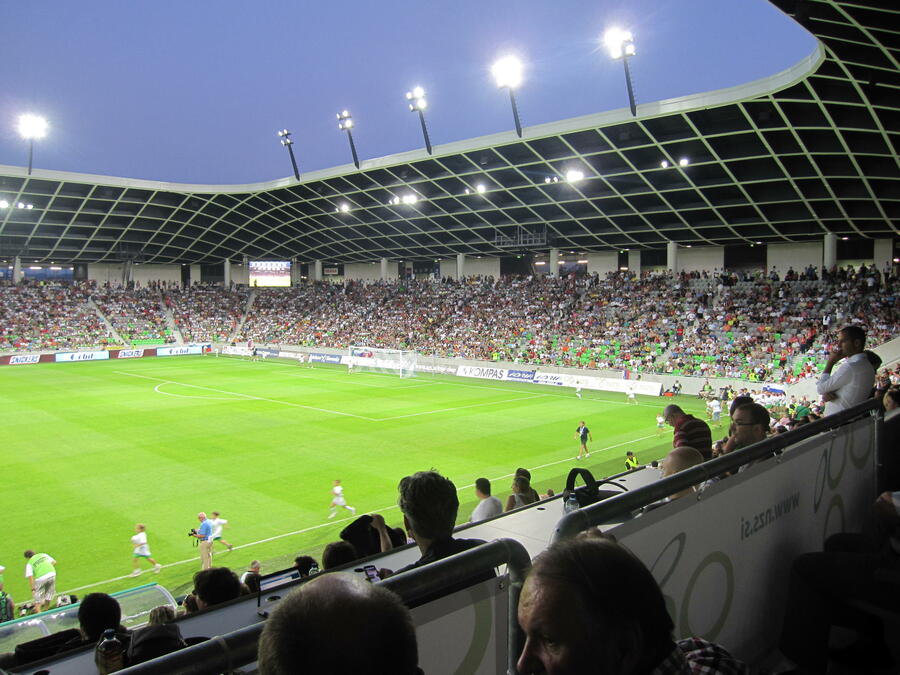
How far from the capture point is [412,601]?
2.06 m

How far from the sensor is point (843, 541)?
457cm

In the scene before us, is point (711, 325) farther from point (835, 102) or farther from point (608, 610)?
point (608, 610)

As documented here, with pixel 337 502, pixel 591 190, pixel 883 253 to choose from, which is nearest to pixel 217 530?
pixel 337 502

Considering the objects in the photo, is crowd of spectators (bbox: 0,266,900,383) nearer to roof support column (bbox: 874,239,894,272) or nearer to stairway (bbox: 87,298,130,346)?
stairway (bbox: 87,298,130,346)

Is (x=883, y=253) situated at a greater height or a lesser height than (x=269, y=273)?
lesser

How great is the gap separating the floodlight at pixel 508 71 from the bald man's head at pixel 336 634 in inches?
1627

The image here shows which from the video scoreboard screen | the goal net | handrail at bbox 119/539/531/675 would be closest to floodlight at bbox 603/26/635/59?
the goal net

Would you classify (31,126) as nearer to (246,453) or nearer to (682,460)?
(246,453)

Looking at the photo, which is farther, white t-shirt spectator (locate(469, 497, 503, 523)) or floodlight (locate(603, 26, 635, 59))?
floodlight (locate(603, 26, 635, 59))

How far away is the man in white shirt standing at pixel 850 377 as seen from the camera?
673 centimetres

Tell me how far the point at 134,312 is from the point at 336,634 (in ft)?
263

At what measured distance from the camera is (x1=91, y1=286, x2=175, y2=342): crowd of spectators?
230ft

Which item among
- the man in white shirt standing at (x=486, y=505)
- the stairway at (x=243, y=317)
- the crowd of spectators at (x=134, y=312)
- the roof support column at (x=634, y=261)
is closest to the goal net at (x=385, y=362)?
the roof support column at (x=634, y=261)

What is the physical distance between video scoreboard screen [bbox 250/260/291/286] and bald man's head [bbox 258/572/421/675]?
76177mm
